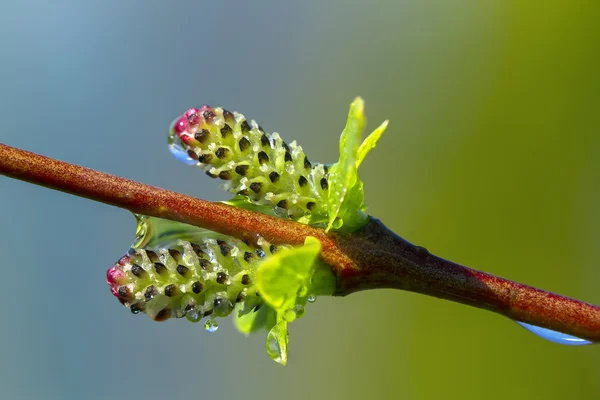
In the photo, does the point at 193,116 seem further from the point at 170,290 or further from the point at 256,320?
the point at 256,320

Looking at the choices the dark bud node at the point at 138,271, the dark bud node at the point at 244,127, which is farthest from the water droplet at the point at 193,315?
the dark bud node at the point at 244,127

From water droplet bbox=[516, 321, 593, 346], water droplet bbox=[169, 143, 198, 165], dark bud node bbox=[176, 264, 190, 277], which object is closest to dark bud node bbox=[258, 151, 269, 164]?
water droplet bbox=[169, 143, 198, 165]

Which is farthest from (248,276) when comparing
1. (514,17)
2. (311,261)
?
(514,17)

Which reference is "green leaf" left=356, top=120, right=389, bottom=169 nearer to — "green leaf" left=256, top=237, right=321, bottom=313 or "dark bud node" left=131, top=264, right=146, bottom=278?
"green leaf" left=256, top=237, right=321, bottom=313

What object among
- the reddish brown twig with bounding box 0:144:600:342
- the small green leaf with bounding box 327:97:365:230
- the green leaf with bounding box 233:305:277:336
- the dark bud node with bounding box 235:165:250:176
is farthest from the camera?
the green leaf with bounding box 233:305:277:336

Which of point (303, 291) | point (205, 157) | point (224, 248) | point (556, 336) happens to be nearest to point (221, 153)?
point (205, 157)

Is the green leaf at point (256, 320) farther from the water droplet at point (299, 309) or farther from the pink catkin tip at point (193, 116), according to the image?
the pink catkin tip at point (193, 116)

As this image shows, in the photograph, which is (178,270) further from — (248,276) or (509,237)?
(509,237)
